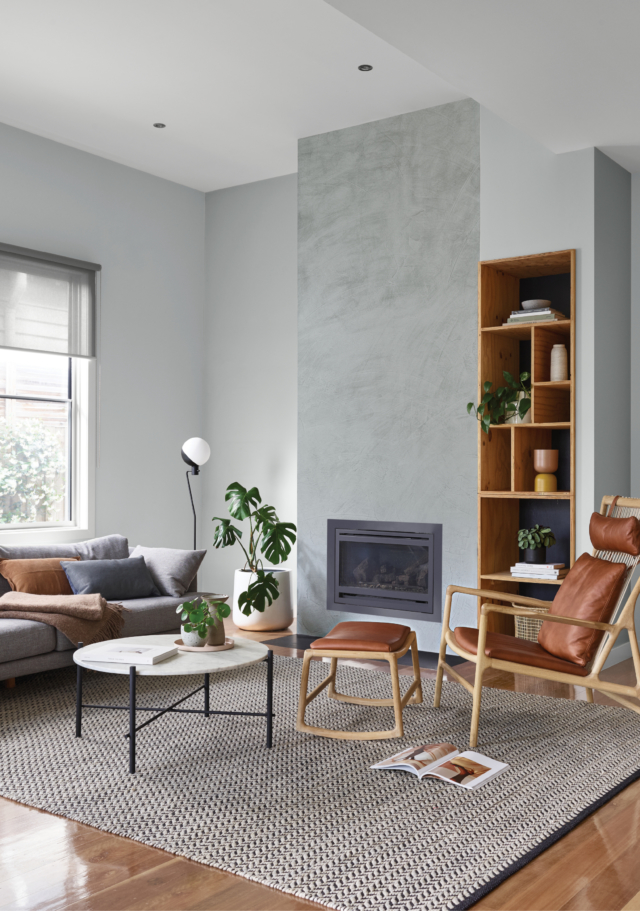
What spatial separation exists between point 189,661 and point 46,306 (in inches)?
132

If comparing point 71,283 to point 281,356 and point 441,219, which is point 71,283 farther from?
point 441,219

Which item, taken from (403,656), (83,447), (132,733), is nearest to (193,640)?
(132,733)

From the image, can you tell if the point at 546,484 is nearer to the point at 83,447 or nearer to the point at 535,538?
the point at 535,538

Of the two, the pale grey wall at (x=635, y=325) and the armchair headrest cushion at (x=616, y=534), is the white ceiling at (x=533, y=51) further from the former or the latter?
the armchair headrest cushion at (x=616, y=534)

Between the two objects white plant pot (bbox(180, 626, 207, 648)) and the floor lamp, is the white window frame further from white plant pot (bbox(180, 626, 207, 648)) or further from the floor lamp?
white plant pot (bbox(180, 626, 207, 648))

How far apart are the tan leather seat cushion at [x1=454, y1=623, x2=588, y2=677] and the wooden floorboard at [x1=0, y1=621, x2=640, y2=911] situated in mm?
742

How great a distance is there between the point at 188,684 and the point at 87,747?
103 centimetres

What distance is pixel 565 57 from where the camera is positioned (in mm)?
3520

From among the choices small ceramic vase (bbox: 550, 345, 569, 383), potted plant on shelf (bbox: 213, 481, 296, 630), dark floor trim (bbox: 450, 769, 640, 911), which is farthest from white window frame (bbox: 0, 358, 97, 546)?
dark floor trim (bbox: 450, 769, 640, 911)

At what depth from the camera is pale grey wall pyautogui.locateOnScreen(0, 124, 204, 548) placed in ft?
18.9

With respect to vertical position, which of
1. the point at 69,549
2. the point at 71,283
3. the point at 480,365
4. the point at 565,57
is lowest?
the point at 69,549

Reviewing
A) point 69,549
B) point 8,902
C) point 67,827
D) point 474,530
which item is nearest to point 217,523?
point 69,549

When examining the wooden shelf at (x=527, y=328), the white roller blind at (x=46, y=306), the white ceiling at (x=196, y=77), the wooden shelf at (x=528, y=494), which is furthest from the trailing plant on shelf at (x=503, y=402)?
the white roller blind at (x=46, y=306)

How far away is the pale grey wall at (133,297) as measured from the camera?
18.9 ft
